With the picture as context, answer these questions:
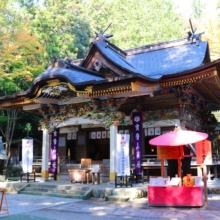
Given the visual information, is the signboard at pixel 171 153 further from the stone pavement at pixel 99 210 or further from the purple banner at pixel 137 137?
the purple banner at pixel 137 137

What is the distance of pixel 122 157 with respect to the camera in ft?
33.8

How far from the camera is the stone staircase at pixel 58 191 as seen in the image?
32.9 ft

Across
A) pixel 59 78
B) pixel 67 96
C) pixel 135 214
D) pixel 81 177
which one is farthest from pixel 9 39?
pixel 135 214

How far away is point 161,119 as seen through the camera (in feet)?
40.6

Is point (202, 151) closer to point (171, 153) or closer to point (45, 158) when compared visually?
point (171, 153)

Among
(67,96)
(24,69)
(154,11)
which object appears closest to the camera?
(67,96)

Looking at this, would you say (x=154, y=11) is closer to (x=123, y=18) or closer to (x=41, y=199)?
(x=123, y=18)

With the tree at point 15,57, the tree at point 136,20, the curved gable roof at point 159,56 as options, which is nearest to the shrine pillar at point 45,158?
the curved gable roof at point 159,56

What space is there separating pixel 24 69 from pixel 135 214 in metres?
14.3

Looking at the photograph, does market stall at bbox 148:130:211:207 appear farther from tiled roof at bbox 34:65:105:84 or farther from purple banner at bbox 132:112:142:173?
tiled roof at bbox 34:65:105:84

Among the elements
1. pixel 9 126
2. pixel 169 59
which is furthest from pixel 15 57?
pixel 169 59

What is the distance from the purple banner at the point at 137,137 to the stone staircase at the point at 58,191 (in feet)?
9.20

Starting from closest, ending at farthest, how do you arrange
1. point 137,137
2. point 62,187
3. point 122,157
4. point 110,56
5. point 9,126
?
point 122,157, point 62,187, point 137,137, point 110,56, point 9,126

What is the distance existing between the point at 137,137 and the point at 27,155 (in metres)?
5.22
